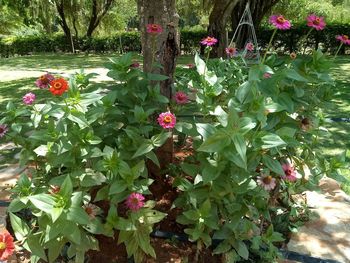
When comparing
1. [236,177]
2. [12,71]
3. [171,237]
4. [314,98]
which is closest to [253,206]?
[236,177]

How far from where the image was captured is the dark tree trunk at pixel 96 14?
74.3 ft

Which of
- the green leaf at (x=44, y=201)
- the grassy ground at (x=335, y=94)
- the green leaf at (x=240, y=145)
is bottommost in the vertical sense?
the grassy ground at (x=335, y=94)

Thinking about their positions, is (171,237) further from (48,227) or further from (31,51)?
(31,51)

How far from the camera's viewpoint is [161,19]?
9.68 ft

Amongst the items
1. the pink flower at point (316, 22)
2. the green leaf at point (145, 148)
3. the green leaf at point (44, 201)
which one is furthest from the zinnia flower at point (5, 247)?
the pink flower at point (316, 22)

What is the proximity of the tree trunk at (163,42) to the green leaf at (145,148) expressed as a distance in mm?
638

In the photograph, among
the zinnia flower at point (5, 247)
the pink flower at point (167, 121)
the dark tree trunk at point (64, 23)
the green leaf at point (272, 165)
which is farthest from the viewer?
the dark tree trunk at point (64, 23)

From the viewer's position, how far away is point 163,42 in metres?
3.02

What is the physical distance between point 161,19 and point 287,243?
6.17ft

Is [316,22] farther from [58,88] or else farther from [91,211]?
[91,211]

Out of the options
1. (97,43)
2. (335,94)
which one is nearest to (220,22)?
(335,94)

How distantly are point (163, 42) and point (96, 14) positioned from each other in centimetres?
2173

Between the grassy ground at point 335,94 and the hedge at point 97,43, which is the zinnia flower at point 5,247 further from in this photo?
the hedge at point 97,43

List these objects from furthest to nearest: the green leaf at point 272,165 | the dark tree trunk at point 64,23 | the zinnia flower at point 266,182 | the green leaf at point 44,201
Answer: the dark tree trunk at point 64,23
the zinnia flower at point 266,182
the green leaf at point 272,165
the green leaf at point 44,201
